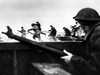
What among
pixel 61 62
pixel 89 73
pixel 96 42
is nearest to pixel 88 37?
pixel 96 42

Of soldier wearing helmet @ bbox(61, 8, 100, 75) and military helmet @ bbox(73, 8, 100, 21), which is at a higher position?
military helmet @ bbox(73, 8, 100, 21)

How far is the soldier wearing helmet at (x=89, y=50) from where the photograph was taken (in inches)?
107

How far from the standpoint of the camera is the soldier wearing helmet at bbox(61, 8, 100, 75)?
2707 mm

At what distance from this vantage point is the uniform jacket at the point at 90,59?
8.82 feet

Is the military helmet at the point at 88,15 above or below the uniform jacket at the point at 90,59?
above

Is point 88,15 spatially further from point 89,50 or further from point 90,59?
point 90,59

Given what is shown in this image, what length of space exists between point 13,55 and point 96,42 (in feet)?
8.52

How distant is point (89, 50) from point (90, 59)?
118mm

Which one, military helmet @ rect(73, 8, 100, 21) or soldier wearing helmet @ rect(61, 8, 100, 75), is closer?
soldier wearing helmet @ rect(61, 8, 100, 75)

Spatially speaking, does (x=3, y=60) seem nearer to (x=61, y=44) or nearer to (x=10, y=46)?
(x=10, y=46)

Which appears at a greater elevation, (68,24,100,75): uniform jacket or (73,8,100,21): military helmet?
(73,8,100,21): military helmet

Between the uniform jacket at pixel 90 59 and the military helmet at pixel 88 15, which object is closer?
the uniform jacket at pixel 90 59

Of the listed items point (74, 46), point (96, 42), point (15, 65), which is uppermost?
point (96, 42)

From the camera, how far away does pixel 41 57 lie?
513 centimetres
